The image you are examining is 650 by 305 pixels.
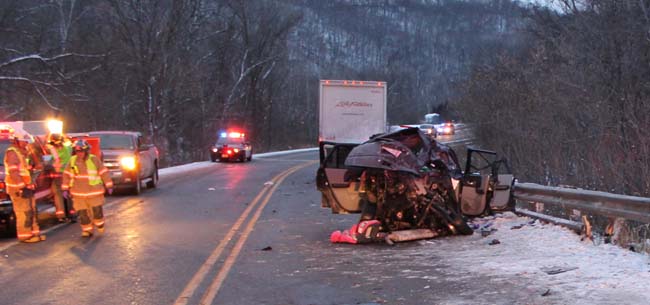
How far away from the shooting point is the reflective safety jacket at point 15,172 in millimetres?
9133

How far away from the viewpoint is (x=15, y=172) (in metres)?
9.16

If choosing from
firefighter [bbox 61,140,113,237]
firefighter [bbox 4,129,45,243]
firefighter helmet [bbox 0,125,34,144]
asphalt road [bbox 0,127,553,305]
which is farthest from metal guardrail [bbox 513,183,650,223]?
firefighter helmet [bbox 0,125,34,144]

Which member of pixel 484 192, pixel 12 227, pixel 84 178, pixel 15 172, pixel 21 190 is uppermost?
pixel 15 172

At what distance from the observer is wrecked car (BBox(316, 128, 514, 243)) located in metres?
9.12

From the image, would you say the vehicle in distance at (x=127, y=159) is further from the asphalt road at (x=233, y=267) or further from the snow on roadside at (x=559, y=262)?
the snow on roadside at (x=559, y=262)

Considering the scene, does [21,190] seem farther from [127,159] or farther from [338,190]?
[127,159]

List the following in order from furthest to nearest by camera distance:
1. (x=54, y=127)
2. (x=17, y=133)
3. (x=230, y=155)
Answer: (x=230, y=155)
(x=54, y=127)
(x=17, y=133)

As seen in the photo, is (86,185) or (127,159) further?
(127,159)

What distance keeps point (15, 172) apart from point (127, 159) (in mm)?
7200

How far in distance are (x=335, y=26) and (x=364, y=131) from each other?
17294cm

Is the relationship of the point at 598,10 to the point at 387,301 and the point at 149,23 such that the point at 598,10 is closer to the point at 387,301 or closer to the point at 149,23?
the point at 387,301

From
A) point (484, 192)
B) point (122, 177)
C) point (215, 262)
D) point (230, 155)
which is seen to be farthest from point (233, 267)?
point (230, 155)

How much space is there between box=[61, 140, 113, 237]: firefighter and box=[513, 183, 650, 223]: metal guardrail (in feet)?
22.4

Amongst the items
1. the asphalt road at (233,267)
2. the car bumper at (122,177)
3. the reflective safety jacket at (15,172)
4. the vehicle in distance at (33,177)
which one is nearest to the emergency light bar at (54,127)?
the vehicle in distance at (33,177)
